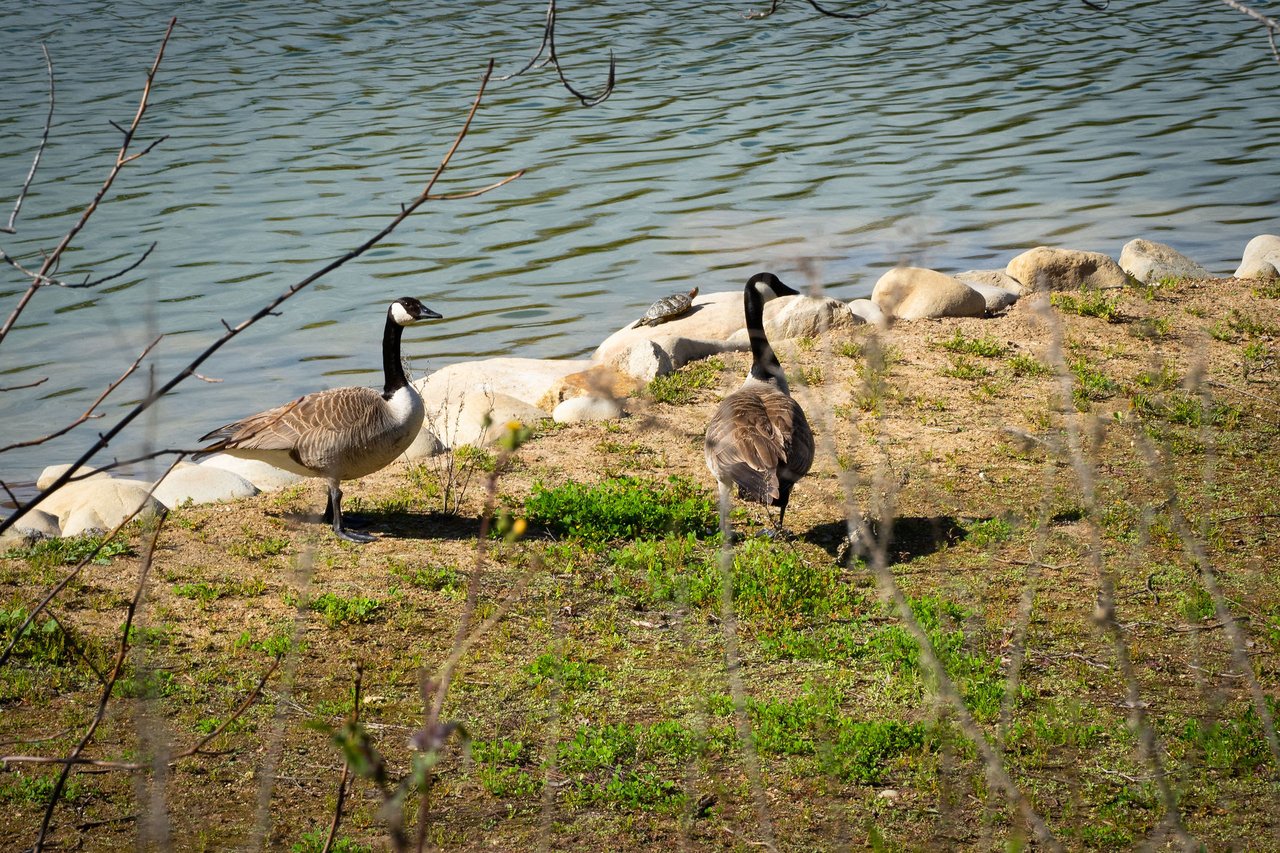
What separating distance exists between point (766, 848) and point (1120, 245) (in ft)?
44.8

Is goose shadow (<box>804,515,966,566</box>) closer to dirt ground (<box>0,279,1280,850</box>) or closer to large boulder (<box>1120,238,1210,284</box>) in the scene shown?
dirt ground (<box>0,279,1280,850</box>)

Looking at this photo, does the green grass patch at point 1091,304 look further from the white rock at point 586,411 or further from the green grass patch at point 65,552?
the green grass patch at point 65,552

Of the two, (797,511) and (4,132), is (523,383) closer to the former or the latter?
(797,511)

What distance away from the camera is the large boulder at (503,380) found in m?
11.5

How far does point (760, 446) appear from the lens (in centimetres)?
752

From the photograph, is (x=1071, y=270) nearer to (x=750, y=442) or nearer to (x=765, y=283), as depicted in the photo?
(x=765, y=283)

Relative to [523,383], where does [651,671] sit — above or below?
above

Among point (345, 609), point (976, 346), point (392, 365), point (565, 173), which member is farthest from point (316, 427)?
point (565, 173)

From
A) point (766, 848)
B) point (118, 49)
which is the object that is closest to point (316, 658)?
point (766, 848)

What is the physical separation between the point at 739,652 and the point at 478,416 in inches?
190

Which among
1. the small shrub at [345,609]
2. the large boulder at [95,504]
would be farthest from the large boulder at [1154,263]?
the large boulder at [95,504]

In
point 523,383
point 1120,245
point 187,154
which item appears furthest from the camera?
point 187,154

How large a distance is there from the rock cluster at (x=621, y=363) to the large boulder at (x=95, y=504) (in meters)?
0.01

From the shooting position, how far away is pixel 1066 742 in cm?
546
